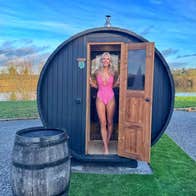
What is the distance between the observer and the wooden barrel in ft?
9.94

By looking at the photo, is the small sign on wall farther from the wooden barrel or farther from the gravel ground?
the gravel ground

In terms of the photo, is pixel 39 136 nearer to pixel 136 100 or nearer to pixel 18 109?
pixel 136 100

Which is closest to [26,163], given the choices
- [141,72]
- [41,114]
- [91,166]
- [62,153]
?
[62,153]

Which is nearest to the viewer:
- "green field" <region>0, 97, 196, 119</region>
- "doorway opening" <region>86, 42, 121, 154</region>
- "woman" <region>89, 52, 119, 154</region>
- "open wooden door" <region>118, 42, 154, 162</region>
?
"open wooden door" <region>118, 42, 154, 162</region>

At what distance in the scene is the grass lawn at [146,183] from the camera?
13.0ft

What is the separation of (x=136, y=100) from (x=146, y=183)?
1.48 metres

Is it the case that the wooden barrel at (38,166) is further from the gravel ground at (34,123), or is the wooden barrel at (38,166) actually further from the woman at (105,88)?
the woman at (105,88)

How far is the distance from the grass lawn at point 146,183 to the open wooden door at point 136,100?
0.44 meters

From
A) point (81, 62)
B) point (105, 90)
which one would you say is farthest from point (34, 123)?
point (81, 62)

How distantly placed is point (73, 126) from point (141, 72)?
5.57ft

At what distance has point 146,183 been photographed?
4289mm

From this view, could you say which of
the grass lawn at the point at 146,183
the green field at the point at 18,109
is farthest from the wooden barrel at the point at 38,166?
the green field at the point at 18,109

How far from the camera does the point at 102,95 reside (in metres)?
5.18

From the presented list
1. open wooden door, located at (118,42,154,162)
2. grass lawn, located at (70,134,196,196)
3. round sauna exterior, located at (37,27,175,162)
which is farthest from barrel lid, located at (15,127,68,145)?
open wooden door, located at (118,42,154,162)
